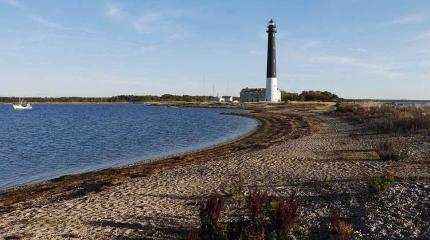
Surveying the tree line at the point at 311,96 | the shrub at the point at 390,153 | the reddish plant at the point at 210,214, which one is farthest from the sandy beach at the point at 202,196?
the tree line at the point at 311,96

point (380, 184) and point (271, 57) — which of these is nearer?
point (380, 184)

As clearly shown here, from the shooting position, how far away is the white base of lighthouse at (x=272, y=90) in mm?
94188

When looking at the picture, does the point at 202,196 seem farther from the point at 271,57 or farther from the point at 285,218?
the point at 271,57

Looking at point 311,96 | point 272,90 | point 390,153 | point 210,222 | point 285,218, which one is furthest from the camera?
point 311,96

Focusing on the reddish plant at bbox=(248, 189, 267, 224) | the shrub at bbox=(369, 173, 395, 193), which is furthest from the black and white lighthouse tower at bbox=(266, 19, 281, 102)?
the reddish plant at bbox=(248, 189, 267, 224)

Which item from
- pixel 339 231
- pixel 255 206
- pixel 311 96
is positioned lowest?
pixel 339 231

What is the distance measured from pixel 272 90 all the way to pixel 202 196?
85331 mm

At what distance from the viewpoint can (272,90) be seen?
319ft

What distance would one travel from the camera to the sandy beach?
9977 millimetres

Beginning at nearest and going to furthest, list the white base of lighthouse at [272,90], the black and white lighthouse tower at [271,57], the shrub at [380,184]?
the shrub at [380,184] < the black and white lighthouse tower at [271,57] < the white base of lighthouse at [272,90]

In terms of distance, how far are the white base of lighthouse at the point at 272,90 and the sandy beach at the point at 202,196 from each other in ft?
239

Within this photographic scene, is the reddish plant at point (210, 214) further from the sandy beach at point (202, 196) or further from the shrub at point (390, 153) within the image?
the shrub at point (390, 153)

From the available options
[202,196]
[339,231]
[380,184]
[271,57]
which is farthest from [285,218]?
[271,57]

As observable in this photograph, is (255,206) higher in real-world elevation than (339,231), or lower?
higher
